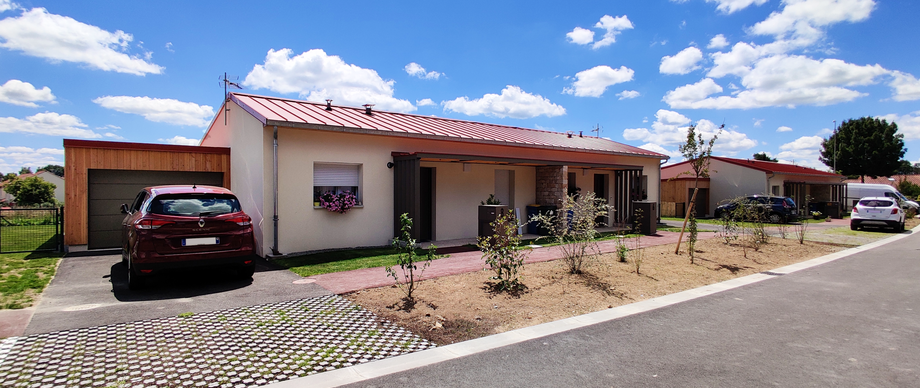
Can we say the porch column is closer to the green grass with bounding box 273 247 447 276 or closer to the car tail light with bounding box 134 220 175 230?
the green grass with bounding box 273 247 447 276

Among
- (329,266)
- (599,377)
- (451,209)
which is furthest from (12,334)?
(451,209)

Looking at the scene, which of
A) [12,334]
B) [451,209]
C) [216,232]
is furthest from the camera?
[451,209]

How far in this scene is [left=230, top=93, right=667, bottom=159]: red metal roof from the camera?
970 cm

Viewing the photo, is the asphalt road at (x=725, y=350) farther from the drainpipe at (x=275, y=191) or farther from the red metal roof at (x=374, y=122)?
the red metal roof at (x=374, y=122)

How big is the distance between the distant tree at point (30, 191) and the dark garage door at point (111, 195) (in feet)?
85.4

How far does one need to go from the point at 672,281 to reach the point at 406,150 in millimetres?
6877

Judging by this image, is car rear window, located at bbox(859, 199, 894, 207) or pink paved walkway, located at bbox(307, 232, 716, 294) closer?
pink paved walkway, located at bbox(307, 232, 716, 294)

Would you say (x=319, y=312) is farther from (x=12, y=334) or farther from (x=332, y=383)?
(x=12, y=334)

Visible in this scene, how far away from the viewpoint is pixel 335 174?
10.4 metres

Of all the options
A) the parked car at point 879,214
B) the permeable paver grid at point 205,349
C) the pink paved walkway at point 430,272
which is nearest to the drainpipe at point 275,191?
the pink paved walkway at point 430,272

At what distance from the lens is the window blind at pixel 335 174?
10148 millimetres

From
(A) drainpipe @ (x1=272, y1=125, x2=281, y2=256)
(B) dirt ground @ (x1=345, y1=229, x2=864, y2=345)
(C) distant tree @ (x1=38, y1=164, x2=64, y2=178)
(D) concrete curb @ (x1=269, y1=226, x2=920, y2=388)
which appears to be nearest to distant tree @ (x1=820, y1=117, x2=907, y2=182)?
(B) dirt ground @ (x1=345, y1=229, x2=864, y2=345)

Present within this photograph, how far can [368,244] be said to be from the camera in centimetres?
1073

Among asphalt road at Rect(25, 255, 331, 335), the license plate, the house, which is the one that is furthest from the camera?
the house
